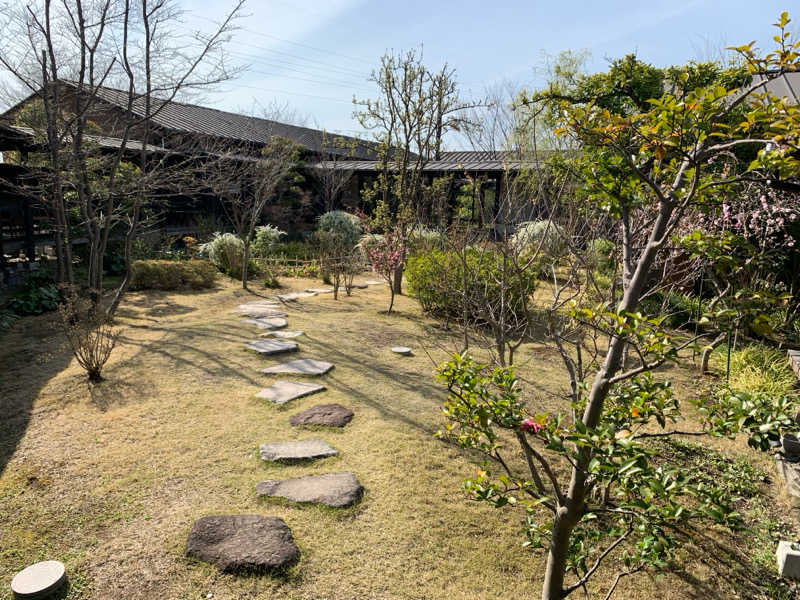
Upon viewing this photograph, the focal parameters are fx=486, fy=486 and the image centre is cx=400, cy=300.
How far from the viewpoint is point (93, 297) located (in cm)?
679

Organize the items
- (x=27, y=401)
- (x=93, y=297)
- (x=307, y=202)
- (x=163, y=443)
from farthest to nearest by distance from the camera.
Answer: (x=307, y=202) → (x=93, y=297) → (x=27, y=401) → (x=163, y=443)

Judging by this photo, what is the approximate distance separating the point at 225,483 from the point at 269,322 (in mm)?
3747

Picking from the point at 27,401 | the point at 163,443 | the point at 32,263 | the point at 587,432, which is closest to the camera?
the point at 587,432

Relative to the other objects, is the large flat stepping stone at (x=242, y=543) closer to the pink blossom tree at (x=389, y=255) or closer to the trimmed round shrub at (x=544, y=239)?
the trimmed round shrub at (x=544, y=239)

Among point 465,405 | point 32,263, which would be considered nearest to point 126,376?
point 465,405

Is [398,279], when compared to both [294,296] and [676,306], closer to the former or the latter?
[294,296]

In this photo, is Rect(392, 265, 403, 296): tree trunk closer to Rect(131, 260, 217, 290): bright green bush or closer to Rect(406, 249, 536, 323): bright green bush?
Rect(406, 249, 536, 323): bright green bush

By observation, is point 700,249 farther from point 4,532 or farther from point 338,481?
point 4,532

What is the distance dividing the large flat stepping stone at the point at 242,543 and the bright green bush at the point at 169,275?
714 cm

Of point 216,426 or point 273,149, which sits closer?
point 216,426

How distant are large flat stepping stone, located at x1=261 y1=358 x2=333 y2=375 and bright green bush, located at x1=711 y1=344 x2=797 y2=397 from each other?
3.74 metres

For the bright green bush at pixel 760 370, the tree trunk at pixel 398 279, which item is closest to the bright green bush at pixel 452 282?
the tree trunk at pixel 398 279

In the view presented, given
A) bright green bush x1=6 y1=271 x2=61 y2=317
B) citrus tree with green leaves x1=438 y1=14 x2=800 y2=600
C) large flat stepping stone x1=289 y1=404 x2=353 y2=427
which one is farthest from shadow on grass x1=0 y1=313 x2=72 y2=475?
citrus tree with green leaves x1=438 y1=14 x2=800 y2=600

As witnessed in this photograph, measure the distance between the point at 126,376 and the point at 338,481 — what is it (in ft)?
8.74
